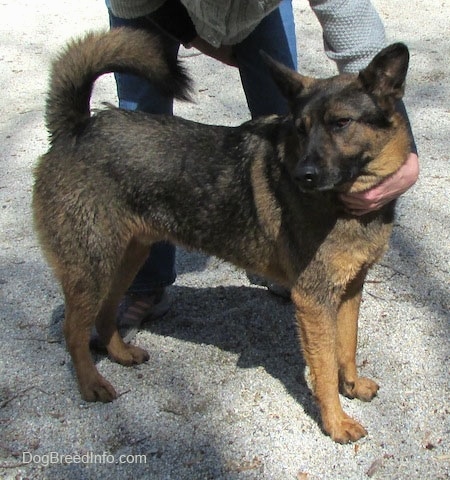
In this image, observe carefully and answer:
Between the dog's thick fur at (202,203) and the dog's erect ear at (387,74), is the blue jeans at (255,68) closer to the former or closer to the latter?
the dog's thick fur at (202,203)

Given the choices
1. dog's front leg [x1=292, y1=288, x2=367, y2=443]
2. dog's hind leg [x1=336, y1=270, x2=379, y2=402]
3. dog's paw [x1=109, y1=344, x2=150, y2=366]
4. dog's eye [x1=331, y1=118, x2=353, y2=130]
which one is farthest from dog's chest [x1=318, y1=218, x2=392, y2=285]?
dog's paw [x1=109, y1=344, x2=150, y2=366]

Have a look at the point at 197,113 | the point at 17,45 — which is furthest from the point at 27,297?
the point at 17,45

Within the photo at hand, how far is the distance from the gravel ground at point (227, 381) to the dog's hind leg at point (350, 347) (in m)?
0.07

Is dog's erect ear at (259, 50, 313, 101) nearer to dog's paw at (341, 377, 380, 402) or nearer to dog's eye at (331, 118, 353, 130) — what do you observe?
dog's eye at (331, 118, 353, 130)

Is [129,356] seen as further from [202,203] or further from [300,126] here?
[300,126]

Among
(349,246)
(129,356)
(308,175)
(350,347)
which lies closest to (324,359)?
(350,347)

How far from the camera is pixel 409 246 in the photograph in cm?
456

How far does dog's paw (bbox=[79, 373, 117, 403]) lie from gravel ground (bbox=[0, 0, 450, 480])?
1.8 inches

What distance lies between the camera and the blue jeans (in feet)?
11.8

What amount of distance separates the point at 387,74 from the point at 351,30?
0.37 m

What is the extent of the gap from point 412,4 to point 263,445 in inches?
308

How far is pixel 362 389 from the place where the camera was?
3.39 m

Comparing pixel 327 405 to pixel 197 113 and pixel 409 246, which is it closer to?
pixel 409 246

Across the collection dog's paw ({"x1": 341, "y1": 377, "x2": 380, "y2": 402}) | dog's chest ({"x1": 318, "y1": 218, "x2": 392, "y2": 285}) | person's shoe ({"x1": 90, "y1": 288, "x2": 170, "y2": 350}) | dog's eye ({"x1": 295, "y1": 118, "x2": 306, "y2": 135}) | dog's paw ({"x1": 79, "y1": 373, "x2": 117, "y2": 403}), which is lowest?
person's shoe ({"x1": 90, "y1": 288, "x2": 170, "y2": 350})
